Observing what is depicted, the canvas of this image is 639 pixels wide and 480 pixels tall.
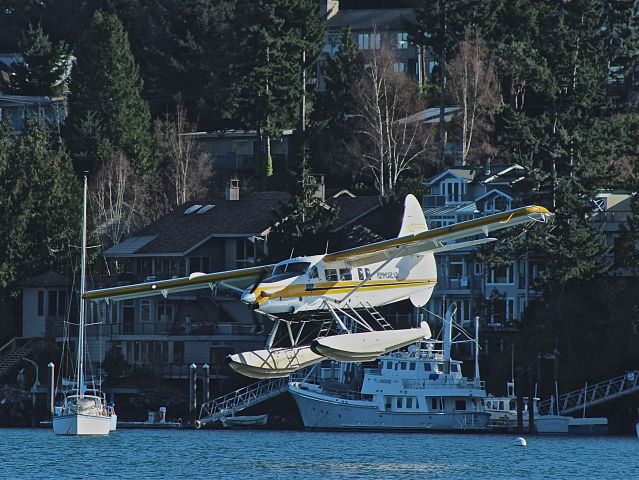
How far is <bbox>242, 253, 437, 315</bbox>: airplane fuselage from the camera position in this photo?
44719 millimetres

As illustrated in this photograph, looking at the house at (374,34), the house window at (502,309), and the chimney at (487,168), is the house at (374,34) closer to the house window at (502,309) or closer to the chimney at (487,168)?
the chimney at (487,168)

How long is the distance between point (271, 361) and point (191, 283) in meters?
5.14

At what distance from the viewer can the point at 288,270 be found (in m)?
45.4

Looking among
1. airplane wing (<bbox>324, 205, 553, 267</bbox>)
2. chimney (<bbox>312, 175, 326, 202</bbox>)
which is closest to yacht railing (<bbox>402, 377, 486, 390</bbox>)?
chimney (<bbox>312, 175, 326, 202</bbox>)

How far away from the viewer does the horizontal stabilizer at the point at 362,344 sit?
44969mm

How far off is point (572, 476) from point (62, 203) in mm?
34709

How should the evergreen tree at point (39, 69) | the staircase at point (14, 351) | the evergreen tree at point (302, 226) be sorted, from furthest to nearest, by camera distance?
the evergreen tree at point (39, 69) → the staircase at point (14, 351) → the evergreen tree at point (302, 226)

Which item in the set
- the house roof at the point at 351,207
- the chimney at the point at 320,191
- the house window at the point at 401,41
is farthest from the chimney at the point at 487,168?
the house window at the point at 401,41

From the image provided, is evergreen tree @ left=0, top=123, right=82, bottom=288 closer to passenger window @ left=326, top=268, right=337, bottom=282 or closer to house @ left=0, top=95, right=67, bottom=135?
house @ left=0, top=95, right=67, bottom=135

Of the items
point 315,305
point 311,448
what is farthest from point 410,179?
point 315,305

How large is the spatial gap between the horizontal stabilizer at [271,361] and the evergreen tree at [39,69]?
186ft

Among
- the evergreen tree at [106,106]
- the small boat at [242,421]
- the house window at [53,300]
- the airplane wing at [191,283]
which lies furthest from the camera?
the evergreen tree at [106,106]

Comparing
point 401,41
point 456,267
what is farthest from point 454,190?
point 401,41

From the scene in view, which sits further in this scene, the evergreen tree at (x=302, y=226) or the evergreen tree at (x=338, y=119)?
the evergreen tree at (x=338, y=119)
